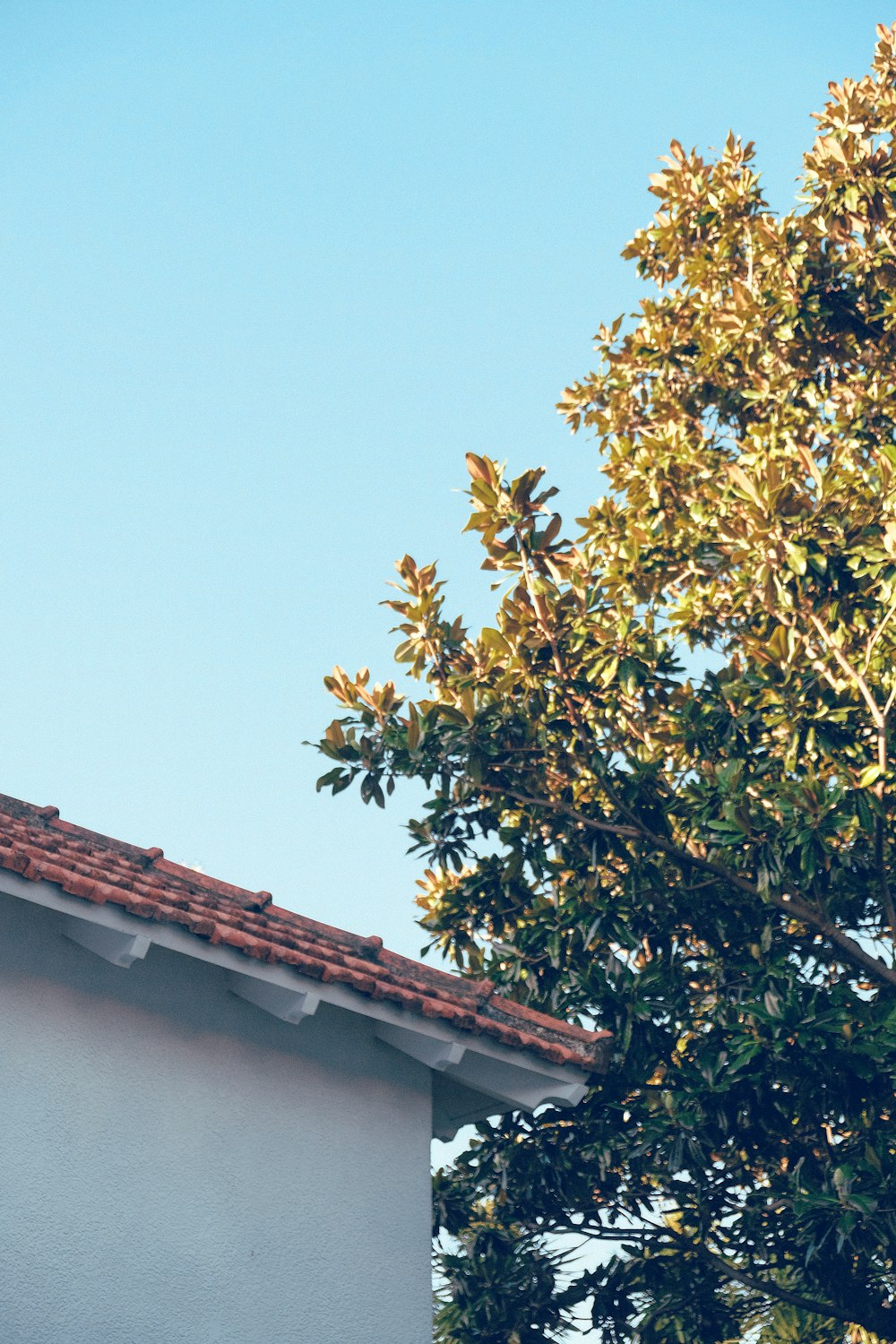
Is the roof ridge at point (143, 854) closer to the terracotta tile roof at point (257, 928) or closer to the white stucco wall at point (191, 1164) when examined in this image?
the terracotta tile roof at point (257, 928)

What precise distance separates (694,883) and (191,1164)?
205 inches

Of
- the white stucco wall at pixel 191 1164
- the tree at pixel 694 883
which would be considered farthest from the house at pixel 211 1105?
the tree at pixel 694 883

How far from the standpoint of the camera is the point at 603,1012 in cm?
998

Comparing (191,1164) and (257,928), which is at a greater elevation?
(257,928)

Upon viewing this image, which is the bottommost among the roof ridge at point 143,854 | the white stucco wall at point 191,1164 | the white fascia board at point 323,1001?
the white stucco wall at point 191,1164

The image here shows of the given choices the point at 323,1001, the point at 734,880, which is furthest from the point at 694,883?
the point at 323,1001

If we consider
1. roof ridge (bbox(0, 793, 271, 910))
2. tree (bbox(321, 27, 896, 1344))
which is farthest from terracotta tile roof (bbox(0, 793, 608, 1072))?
tree (bbox(321, 27, 896, 1344))

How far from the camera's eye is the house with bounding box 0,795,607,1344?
6.24 m

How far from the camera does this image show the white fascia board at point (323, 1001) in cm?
649

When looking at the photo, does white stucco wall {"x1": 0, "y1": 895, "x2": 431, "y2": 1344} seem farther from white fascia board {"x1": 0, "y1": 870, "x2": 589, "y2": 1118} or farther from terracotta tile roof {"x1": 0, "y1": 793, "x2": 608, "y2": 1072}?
terracotta tile roof {"x1": 0, "y1": 793, "x2": 608, "y2": 1072}

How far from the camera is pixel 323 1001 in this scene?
7.34 meters

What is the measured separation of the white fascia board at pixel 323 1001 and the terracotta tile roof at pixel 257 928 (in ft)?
0.19

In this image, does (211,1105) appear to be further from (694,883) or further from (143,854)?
(694,883)

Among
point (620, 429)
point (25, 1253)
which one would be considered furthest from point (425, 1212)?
point (620, 429)
